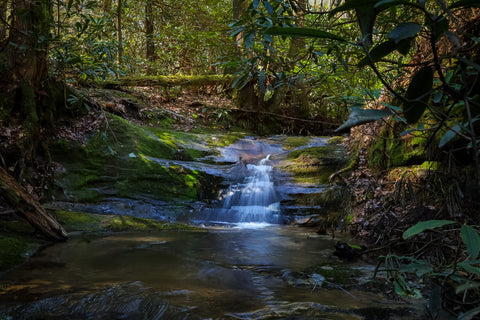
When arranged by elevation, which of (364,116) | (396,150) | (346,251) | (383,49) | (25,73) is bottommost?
(346,251)

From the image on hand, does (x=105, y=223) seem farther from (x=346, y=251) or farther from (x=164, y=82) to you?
(x=164, y=82)

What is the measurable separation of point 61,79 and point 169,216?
10.5ft

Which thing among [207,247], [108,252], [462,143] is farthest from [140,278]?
[462,143]

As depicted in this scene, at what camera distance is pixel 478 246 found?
1109 millimetres

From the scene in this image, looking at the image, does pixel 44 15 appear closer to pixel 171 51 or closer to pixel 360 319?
pixel 360 319

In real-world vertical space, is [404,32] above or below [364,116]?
above

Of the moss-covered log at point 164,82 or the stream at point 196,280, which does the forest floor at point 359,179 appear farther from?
the moss-covered log at point 164,82

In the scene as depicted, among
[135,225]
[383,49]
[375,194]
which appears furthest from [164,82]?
[383,49]

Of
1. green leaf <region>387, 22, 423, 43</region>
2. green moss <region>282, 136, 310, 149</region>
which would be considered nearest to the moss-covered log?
green moss <region>282, 136, 310, 149</region>

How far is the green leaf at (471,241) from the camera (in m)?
1.09

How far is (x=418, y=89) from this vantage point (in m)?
1.26

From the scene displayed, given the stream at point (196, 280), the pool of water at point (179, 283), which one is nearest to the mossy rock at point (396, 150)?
the stream at point (196, 280)

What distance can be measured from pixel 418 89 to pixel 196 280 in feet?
8.03

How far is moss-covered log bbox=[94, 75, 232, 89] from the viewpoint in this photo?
36.9 ft
